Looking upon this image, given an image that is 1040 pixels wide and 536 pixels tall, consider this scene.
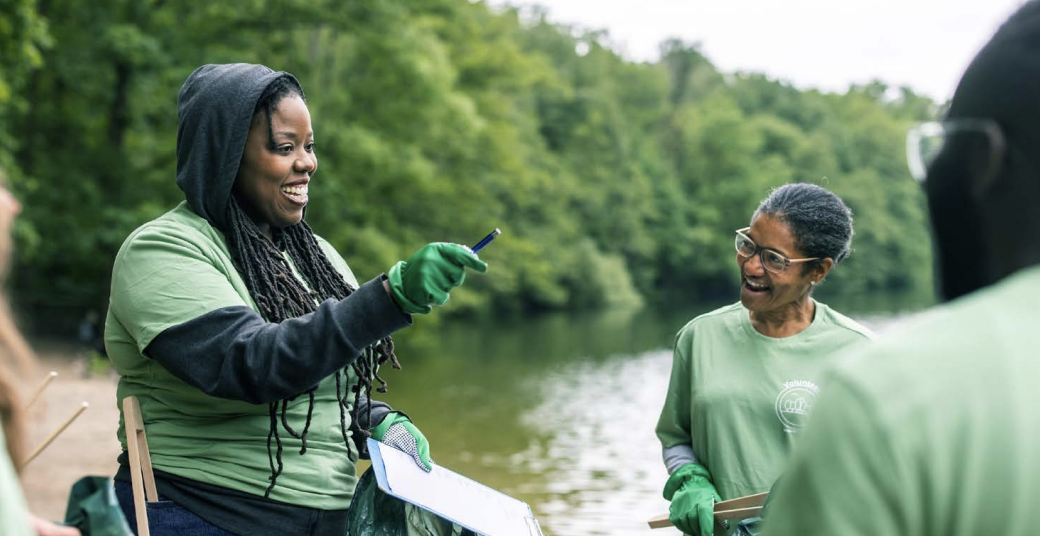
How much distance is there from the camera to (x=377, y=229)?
2495 cm

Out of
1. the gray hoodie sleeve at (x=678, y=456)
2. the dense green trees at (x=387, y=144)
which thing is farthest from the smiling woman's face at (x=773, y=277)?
the dense green trees at (x=387, y=144)

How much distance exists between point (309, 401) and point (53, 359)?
20.1 m

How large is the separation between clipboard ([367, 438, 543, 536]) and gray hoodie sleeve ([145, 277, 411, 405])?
0.27 meters

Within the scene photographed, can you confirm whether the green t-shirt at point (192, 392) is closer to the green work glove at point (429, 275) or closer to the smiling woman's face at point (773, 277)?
the green work glove at point (429, 275)

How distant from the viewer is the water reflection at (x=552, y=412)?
39.2ft

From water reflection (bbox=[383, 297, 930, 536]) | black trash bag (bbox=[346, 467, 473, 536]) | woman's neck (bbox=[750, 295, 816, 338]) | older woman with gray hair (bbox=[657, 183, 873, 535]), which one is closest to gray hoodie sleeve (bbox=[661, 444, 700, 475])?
older woman with gray hair (bbox=[657, 183, 873, 535])

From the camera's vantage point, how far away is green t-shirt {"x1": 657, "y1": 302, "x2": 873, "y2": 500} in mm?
3082

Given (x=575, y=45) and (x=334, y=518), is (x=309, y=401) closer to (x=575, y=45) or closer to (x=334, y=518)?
(x=334, y=518)

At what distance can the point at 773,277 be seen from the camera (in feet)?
10.7

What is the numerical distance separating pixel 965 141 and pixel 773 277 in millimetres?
2256

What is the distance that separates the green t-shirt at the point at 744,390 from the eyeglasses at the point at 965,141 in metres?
2.07

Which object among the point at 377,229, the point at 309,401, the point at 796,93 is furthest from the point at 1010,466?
the point at 796,93

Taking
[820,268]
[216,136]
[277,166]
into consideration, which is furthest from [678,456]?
[216,136]

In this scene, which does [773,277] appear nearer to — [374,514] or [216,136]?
[374,514]
